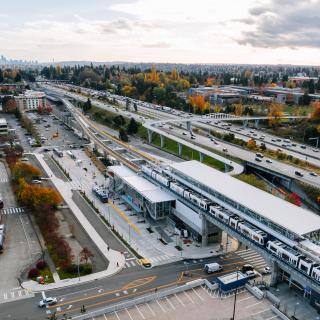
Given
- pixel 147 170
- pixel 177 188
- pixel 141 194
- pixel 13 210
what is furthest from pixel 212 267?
pixel 13 210

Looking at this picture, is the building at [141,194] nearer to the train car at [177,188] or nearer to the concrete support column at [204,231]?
the train car at [177,188]

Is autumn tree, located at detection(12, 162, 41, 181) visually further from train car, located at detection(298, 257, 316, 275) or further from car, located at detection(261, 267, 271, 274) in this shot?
train car, located at detection(298, 257, 316, 275)

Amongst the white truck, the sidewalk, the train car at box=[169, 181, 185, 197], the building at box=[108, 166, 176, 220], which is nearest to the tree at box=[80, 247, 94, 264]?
the sidewalk

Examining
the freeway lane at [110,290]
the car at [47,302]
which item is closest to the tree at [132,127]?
the freeway lane at [110,290]

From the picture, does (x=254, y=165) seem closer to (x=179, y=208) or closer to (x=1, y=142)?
(x=179, y=208)

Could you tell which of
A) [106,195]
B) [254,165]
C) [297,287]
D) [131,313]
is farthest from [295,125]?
[131,313]
